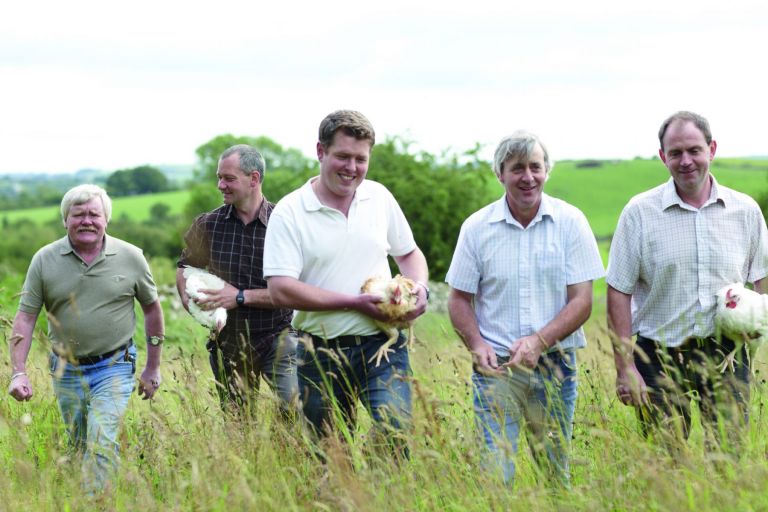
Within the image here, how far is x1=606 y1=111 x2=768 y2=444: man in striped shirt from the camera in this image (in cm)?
493

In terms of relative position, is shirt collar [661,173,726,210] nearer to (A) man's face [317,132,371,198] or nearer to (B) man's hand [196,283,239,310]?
(A) man's face [317,132,371,198]

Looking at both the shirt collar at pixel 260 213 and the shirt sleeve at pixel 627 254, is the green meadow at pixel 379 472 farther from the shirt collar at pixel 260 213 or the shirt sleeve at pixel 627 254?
the shirt collar at pixel 260 213

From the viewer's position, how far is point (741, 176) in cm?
5344

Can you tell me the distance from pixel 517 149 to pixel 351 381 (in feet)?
5.15

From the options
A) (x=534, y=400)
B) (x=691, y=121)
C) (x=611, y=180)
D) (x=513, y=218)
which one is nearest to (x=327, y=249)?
(x=513, y=218)

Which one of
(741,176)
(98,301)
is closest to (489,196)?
(98,301)

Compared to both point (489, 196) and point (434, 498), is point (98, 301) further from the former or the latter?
point (489, 196)

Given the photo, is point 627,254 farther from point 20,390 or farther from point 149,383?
point 20,390

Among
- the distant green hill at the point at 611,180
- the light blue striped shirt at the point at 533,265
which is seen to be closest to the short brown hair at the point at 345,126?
the light blue striped shirt at the point at 533,265

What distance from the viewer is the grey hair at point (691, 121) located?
4.91 meters

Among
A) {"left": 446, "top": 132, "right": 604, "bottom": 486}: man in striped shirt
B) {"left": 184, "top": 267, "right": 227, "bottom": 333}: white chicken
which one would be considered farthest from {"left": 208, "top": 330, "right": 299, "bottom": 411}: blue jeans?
{"left": 446, "top": 132, "right": 604, "bottom": 486}: man in striped shirt

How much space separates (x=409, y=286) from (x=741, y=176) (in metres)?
52.8

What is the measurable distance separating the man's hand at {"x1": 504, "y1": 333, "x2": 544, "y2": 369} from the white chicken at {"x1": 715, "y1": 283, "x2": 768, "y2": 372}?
95cm

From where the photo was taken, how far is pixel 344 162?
16.1 ft
